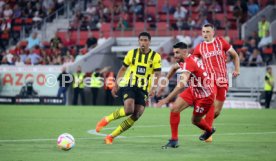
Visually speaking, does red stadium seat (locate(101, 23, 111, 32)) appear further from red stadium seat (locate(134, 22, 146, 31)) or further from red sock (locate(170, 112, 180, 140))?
red sock (locate(170, 112, 180, 140))

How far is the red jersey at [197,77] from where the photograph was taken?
13047 mm

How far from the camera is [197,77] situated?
13242 millimetres

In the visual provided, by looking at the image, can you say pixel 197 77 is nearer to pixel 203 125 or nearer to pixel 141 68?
pixel 203 125

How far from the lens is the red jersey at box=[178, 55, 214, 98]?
42.8 feet

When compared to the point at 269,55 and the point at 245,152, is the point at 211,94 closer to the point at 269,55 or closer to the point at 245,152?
the point at 245,152

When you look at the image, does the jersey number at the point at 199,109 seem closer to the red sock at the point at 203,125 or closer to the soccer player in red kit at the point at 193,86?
the soccer player in red kit at the point at 193,86

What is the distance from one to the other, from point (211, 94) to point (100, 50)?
2333cm

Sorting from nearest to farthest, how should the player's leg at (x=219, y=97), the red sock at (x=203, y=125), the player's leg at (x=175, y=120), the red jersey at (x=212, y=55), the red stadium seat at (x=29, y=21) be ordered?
1. the player's leg at (x=175, y=120)
2. the red sock at (x=203, y=125)
3. the red jersey at (x=212, y=55)
4. the player's leg at (x=219, y=97)
5. the red stadium seat at (x=29, y=21)

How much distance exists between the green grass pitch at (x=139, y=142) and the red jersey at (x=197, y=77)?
1.03 meters

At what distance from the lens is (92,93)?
1347 inches

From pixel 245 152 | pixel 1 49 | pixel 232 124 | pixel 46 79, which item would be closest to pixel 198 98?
pixel 245 152

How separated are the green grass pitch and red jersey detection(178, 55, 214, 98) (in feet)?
3.37

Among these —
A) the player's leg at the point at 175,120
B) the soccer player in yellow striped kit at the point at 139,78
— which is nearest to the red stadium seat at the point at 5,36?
the soccer player in yellow striped kit at the point at 139,78

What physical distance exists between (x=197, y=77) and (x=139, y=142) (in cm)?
199
